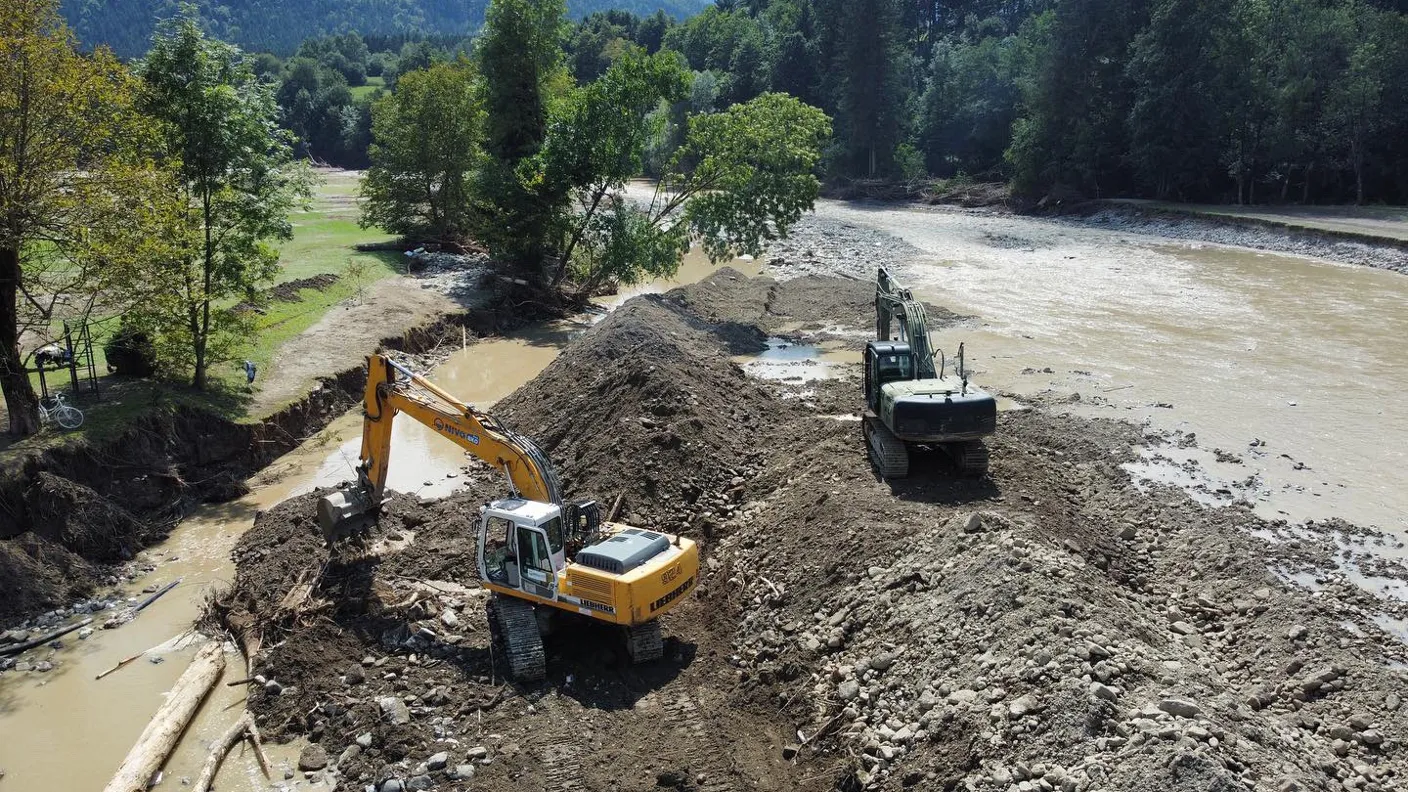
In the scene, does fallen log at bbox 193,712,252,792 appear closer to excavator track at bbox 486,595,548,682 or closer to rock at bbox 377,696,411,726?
rock at bbox 377,696,411,726

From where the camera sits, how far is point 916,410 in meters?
15.6

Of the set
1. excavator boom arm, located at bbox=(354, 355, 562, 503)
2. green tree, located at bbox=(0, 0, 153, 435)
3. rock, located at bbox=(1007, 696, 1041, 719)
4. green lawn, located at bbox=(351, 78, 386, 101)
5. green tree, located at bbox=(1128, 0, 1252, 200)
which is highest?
green lawn, located at bbox=(351, 78, 386, 101)

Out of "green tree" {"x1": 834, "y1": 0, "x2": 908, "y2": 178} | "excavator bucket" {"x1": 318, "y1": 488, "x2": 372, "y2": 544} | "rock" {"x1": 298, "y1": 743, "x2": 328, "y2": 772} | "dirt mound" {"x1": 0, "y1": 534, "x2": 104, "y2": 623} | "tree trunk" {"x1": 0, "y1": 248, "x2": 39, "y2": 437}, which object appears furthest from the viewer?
"green tree" {"x1": 834, "y1": 0, "x2": 908, "y2": 178}

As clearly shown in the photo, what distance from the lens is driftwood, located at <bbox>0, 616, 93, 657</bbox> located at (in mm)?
14156

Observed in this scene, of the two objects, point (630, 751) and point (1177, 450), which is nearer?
point (630, 751)

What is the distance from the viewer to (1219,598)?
1386 centimetres

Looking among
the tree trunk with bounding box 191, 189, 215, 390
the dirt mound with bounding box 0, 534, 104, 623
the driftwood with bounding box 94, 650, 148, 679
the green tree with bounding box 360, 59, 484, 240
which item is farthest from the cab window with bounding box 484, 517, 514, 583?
the green tree with bounding box 360, 59, 484, 240

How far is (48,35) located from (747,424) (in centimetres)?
1523

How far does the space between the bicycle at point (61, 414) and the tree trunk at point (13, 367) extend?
13.7 inches

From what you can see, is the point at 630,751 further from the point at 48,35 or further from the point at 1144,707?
the point at 48,35

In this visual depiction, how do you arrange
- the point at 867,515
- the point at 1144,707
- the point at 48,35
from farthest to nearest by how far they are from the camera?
the point at 48,35 < the point at 867,515 < the point at 1144,707

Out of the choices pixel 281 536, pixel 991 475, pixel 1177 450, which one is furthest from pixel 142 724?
pixel 1177 450

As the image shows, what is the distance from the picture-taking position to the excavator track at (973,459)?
643 inches

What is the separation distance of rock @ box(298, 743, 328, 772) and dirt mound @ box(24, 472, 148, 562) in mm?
8009
